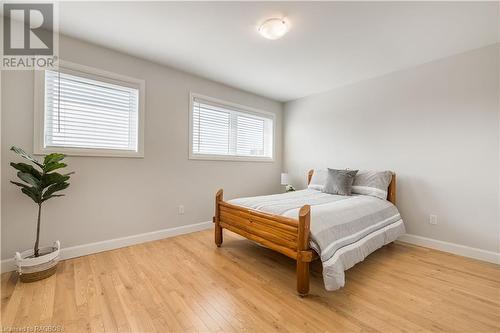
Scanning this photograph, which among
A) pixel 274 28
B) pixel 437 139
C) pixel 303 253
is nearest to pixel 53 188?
pixel 303 253

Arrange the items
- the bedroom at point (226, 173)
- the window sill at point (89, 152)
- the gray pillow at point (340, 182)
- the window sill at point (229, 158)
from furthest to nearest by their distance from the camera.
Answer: the window sill at point (229, 158), the gray pillow at point (340, 182), the window sill at point (89, 152), the bedroom at point (226, 173)

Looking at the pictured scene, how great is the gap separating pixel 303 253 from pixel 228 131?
8.94 ft

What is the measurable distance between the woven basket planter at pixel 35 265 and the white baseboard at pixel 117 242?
0.88 feet

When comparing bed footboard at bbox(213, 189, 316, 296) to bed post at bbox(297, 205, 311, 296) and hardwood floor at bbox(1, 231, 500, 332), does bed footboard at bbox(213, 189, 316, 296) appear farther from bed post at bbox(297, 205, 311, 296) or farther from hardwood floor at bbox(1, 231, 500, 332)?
hardwood floor at bbox(1, 231, 500, 332)

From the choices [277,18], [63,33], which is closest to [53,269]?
[63,33]

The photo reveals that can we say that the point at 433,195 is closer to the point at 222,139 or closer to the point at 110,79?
the point at 222,139

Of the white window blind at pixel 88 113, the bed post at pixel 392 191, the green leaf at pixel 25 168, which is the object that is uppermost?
the white window blind at pixel 88 113

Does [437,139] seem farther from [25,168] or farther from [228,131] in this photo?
[25,168]

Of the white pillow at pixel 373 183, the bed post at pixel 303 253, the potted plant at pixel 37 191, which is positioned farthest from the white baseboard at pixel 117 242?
the white pillow at pixel 373 183

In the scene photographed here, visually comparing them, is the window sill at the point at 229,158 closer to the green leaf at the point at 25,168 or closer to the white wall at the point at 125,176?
the white wall at the point at 125,176

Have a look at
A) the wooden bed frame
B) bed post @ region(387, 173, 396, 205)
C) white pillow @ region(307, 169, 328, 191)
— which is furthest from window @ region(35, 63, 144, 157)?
bed post @ region(387, 173, 396, 205)

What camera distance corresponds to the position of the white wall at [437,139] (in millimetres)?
2529

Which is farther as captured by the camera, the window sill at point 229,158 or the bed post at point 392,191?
the window sill at point 229,158

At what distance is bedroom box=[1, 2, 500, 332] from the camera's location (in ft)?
5.57
